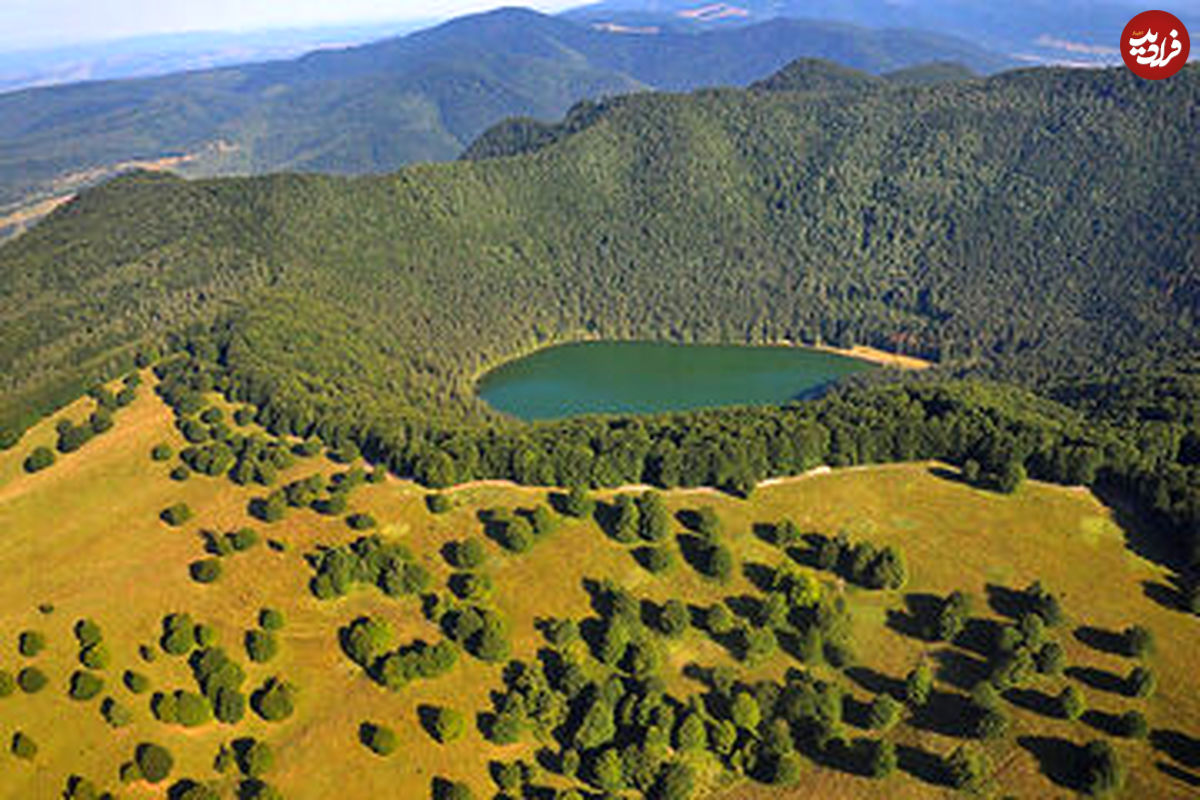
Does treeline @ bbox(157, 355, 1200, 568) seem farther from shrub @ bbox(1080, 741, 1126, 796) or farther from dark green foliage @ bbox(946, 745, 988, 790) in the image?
dark green foliage @ bbox(946, 745, 988, 790)

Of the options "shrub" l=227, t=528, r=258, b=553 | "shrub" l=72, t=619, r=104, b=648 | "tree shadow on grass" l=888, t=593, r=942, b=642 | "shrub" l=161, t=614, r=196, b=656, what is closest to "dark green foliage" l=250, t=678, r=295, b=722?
"shrub" l=161, t=614, r=196, b=656

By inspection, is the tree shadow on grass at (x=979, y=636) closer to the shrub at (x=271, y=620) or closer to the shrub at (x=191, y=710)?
the shrub at (x=271, y=620)

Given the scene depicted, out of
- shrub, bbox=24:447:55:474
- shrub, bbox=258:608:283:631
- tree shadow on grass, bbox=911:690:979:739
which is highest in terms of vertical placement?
shrub, bbox=24:447:55:474

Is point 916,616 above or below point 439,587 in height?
below

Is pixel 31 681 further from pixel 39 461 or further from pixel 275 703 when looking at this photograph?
pixel 39 461

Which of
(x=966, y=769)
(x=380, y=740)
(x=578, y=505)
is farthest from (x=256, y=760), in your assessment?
(x=966, y=769)

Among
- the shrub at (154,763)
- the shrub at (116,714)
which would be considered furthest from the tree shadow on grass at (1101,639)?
the shrub at (116,714)

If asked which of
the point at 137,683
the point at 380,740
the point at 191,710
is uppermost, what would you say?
the point at 137,683
